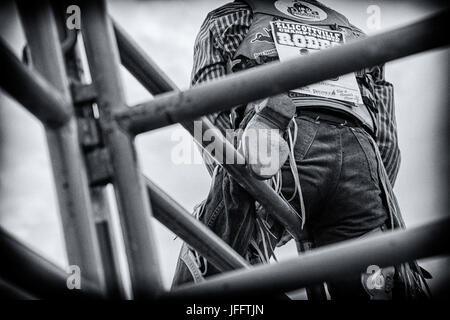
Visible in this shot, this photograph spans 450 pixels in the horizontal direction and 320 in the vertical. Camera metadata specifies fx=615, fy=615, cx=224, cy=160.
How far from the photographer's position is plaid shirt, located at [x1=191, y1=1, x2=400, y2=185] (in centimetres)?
154

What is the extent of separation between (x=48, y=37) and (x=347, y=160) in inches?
34.1

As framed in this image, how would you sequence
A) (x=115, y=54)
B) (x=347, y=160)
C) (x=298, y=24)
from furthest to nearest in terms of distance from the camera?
(x=298, y=24)
(x=347, y=160)
(x=115, y=54)

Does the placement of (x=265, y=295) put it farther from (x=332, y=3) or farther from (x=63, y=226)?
(x=332, y=3)

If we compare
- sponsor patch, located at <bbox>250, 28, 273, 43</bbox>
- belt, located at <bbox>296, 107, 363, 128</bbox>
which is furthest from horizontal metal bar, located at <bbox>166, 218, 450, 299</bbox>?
sponsor patch, located at <bbox>250, 28, 273, 43</bbox>

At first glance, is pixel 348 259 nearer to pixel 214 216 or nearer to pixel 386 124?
pixel 214 216

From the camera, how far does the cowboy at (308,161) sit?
4.46ft

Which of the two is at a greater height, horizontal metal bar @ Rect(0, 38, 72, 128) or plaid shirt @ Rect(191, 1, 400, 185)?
plaid shirt @ Rect(191, 1, 400, 185)

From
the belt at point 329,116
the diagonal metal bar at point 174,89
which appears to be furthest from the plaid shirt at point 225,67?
the diagonal metal bar at point 174,89

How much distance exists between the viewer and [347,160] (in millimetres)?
1438

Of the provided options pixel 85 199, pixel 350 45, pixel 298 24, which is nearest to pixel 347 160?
pixel 298 24

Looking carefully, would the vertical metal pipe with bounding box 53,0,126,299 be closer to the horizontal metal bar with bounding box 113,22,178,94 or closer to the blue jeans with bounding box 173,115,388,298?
the horizontal metal bar with bounding box 113,22,178,94

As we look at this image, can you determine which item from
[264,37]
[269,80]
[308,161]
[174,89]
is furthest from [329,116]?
[269,80]

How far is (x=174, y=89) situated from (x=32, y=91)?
0.40m

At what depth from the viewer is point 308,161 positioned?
142 cm
